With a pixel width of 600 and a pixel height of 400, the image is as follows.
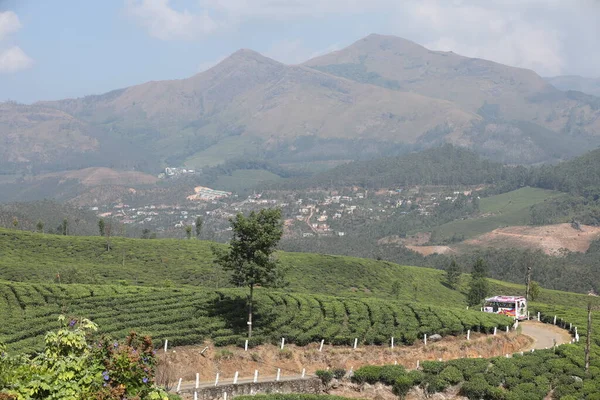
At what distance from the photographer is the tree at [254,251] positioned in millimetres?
37562

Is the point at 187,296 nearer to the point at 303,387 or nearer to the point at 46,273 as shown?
the point at 303,387

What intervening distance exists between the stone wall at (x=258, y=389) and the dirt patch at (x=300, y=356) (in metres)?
2.67

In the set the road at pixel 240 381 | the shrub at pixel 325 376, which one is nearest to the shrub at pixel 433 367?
the shrub at pixel 325 376

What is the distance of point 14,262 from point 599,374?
6083 cm

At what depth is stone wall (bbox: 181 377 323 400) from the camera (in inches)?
1155

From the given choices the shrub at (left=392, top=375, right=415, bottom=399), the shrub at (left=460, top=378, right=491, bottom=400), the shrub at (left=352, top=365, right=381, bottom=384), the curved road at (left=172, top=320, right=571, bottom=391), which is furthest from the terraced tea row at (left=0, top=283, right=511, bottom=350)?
the shrub at (left=460, top=378, right=491, bottom=400)

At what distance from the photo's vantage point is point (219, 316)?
40.8 m

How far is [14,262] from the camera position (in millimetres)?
69062

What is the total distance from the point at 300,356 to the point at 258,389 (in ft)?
20.9

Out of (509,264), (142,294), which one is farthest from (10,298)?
(509,264)

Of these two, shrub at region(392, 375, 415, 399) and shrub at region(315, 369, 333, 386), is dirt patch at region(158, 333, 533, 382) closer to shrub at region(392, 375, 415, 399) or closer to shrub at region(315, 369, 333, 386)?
shrub at region(315, 369, 333, 386)

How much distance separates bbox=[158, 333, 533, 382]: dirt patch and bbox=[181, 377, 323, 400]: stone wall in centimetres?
267

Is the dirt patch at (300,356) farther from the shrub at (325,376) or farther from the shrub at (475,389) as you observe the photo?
the shrub at (475,389)

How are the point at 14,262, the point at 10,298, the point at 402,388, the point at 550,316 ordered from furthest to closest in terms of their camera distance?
the point at 14,262
the point at 550,316
the point at 10,298
the point at 402,388
